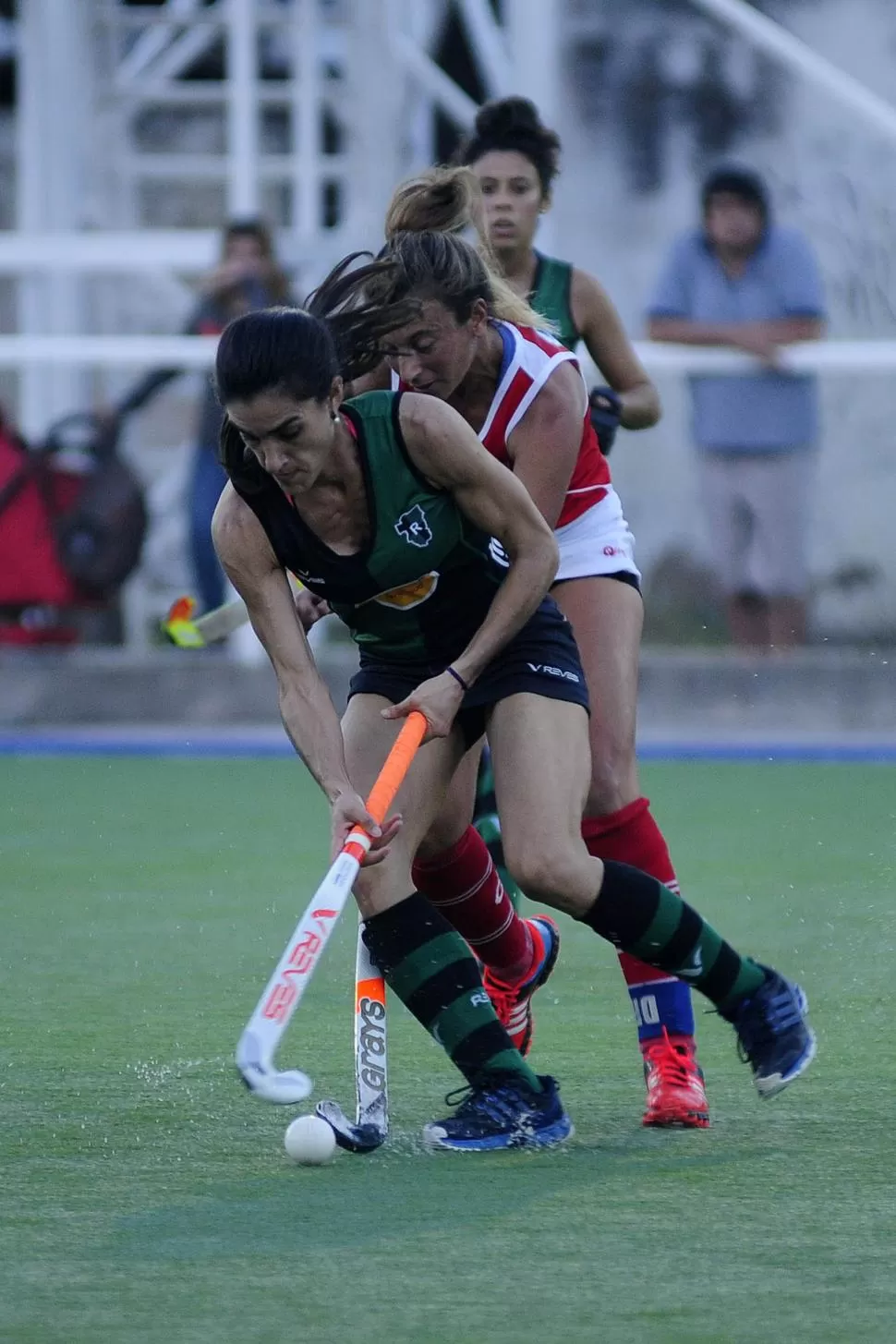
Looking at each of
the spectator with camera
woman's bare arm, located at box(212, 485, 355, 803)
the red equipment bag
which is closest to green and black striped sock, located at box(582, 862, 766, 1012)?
woman's bare arm, located at box(212, 485, 355, 803)

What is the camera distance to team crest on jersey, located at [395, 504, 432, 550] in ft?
12.4

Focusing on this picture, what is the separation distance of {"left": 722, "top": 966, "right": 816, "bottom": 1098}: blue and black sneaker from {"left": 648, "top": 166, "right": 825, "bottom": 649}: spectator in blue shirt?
549 cm

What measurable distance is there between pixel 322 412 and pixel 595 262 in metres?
7.27

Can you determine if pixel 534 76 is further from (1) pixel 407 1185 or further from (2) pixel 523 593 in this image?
(1) pixel 407 1185

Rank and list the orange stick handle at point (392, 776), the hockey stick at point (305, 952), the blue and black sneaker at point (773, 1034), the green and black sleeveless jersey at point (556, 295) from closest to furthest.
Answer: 1. the hockey stick at point (305, 952)
2. the orange stick handle at point (392, 776)
3. the blue and black sneaker at point (773, 1034)
4. the green and black sleeveless jersey at point (556, 295)

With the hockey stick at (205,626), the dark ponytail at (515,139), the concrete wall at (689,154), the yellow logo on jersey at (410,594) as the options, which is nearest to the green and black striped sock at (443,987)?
the yellow logo on jersey at (410,594)

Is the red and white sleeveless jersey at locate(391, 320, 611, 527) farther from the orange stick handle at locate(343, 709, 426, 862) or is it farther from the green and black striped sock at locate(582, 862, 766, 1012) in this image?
the green and black striped sock at locate(582, 862, 766, 1012)

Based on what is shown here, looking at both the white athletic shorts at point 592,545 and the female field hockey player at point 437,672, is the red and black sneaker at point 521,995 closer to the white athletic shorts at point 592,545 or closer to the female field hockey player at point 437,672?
the female field hockey player at point 437,672

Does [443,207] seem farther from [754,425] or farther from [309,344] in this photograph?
[754,425]

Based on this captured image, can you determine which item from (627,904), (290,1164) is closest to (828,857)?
(627,904)

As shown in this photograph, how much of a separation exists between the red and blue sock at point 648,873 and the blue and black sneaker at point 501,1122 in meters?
0.36

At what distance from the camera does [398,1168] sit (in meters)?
3.59

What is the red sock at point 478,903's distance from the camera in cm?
414

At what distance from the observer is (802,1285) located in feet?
9.60
